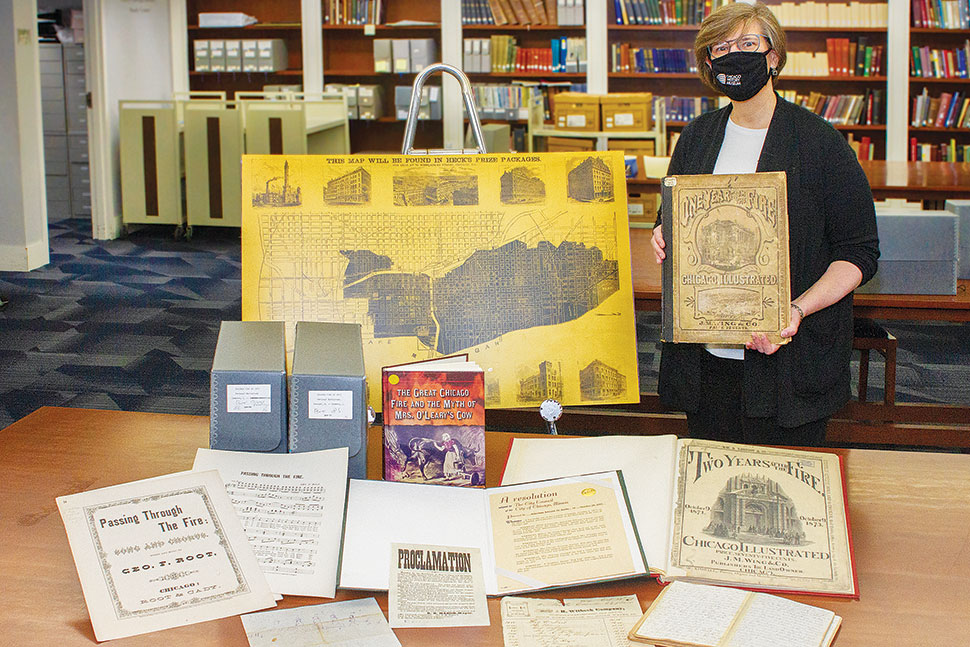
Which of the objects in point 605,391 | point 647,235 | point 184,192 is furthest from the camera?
point 184,192

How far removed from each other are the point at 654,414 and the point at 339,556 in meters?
2.03

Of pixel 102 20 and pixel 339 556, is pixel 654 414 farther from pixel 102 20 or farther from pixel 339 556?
pixel 102 20

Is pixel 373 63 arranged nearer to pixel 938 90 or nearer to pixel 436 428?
pixel 938 90

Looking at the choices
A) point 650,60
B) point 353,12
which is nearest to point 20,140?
point 353,12

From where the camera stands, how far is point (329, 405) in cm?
138

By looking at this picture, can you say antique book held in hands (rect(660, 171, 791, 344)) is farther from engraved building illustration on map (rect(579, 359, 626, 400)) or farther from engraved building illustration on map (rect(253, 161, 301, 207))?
engraved building illustration on map (rect(253, 161, 301, 207))

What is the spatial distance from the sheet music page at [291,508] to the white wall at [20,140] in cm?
576

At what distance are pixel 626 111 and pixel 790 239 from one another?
4963mm

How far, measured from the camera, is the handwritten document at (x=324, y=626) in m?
1.10

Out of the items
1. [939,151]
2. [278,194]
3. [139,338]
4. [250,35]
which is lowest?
[139,338]

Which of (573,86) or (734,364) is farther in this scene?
(573,86)

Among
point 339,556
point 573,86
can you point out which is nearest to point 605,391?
point 339,556

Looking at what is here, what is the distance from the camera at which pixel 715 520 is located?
4.31ft

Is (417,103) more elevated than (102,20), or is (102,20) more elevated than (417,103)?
(102,20)
